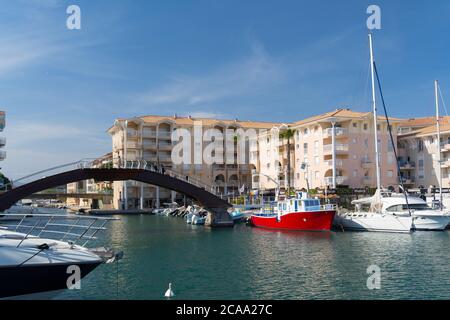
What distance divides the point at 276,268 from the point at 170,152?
74991 mm

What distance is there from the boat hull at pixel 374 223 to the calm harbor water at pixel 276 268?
351cm

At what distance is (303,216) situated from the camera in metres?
48.6

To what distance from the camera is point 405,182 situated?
3118 inches

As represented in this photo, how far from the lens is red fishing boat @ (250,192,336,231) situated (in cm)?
4797

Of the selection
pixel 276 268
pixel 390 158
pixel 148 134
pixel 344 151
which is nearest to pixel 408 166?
pixel 390 158

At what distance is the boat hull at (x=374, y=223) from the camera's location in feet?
151

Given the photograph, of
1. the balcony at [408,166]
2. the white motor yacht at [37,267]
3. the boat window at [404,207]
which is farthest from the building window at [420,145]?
the white motor yacht at [37,267]

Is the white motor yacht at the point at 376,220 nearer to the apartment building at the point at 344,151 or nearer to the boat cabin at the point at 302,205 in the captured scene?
the boat cabin at the point at 302,205

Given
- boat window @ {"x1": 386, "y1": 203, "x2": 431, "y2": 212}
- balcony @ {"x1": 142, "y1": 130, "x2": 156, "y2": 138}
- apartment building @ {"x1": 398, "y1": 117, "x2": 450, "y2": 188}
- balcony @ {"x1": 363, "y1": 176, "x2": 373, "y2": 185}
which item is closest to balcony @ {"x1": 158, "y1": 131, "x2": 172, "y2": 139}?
balcony @ {"x1": 142, "y1": 130, "x2": 156, "y2": 138}

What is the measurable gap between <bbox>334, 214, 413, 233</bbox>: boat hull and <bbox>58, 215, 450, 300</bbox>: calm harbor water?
3.51 m

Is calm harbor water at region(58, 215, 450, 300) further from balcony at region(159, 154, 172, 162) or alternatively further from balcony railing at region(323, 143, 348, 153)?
balcony at region(159, 154, 172, 162)
